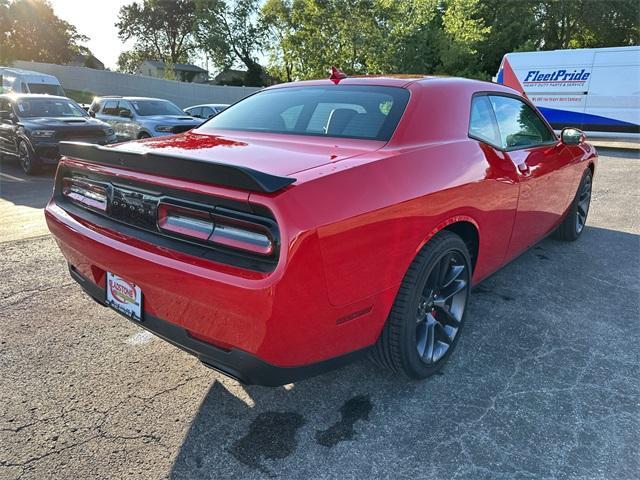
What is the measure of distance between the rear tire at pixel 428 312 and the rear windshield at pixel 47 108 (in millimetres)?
10259

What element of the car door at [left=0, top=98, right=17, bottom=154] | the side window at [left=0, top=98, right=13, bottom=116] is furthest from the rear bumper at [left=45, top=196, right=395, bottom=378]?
the side window at [left=0, top=98, right=13, bottom=116]

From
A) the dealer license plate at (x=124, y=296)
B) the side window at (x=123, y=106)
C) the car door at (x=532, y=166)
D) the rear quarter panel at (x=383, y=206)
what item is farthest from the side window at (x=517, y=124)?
the side window at (x=123, y=106)

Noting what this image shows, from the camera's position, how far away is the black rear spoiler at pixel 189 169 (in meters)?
1.70

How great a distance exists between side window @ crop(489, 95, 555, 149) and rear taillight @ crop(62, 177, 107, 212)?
98.6 inches

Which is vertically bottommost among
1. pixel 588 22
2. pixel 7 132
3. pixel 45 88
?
pixel 7 132

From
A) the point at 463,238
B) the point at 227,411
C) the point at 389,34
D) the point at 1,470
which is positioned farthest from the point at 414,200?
the point at 389,34

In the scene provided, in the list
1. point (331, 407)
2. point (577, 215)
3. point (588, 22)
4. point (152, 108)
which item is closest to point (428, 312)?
point (331, 407)

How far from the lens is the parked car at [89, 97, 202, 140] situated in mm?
11055

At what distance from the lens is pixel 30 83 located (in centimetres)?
1764

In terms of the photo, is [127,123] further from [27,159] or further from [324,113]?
[324,113]

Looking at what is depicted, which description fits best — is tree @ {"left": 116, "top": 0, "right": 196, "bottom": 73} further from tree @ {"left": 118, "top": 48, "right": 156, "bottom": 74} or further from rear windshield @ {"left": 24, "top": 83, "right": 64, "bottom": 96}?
rear windshield @ {"left": 24, "top": 83, "right": 64, "bottom": 96}

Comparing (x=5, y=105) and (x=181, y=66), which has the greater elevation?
(x=181, y=66)

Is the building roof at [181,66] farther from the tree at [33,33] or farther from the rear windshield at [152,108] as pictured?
the rear windshield at [152,108]

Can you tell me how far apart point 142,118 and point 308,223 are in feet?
36.1
